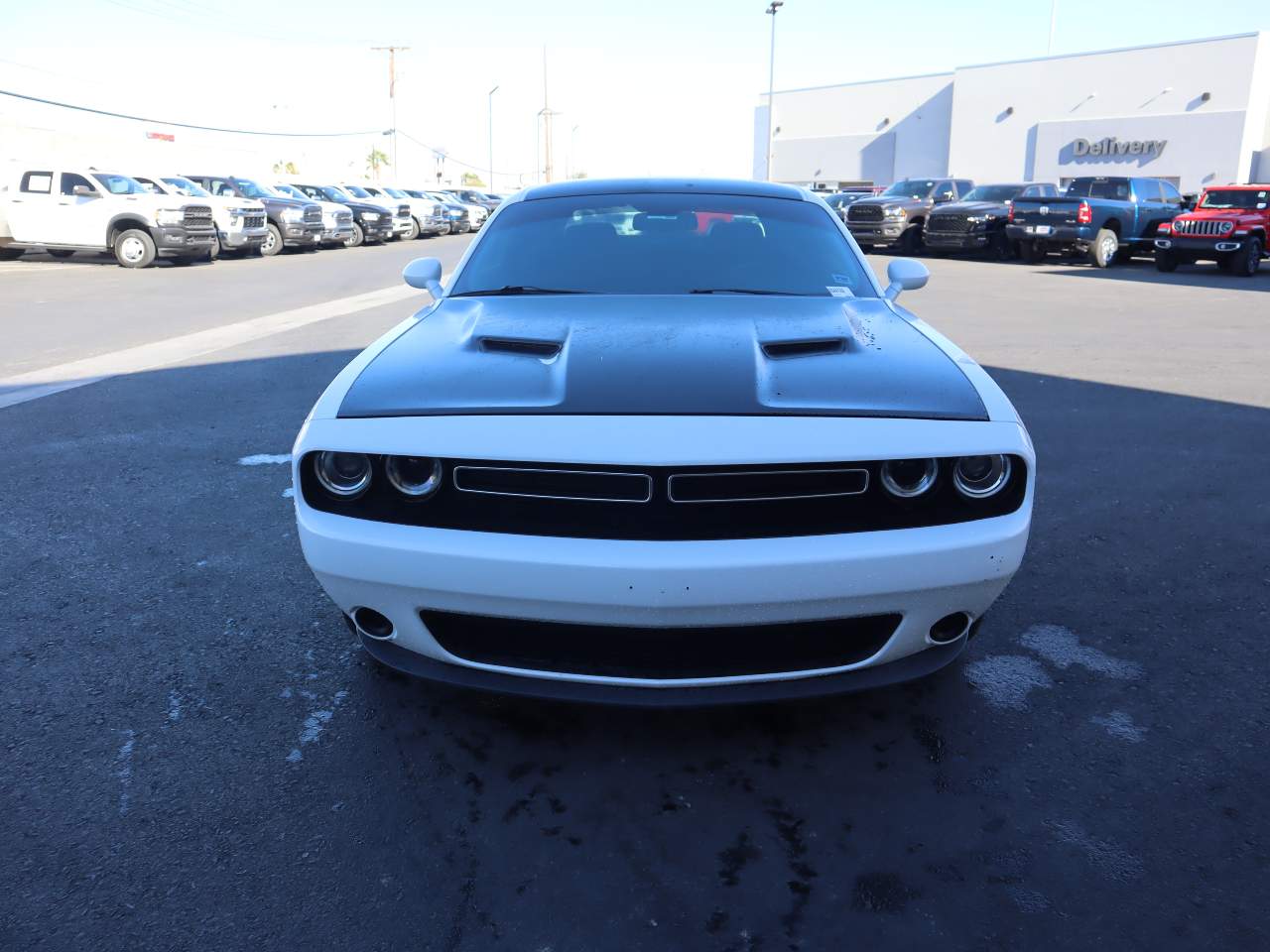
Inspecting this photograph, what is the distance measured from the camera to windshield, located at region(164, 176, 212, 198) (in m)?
21.5

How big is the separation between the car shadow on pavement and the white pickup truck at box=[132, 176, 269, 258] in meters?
19.0

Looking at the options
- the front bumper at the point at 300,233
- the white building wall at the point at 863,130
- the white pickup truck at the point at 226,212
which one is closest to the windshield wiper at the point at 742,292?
the white pickup truck at the point at 226,212

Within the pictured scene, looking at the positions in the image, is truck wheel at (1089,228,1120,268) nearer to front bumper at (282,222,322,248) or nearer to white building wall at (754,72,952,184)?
front bumper at (282,222,322,248)

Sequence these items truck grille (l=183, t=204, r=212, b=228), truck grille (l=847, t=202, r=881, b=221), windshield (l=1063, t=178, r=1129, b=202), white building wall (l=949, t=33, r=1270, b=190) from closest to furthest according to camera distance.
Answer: truck grille (l=183, t=204, r=212, b=228) → windshield (l=1063, t=178, r=1129, b=202) → truck grille (l=847, t=202, r=881, b=221) → white building wall (l=949, t=33, r=1270, b=190)

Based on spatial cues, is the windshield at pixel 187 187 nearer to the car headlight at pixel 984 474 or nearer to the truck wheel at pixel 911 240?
the truck wheel at pixel 911 240

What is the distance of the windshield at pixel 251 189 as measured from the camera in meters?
24.5

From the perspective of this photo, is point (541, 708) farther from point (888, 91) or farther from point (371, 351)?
point (888, 91)

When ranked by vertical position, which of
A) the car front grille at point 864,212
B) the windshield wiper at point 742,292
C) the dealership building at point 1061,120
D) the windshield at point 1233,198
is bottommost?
the windshield wiper at point 742,292

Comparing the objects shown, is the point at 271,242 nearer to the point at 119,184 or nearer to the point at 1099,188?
the point at 119,184

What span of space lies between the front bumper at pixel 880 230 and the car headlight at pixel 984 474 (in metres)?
21.6

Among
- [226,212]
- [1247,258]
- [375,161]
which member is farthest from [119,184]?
[375,161]

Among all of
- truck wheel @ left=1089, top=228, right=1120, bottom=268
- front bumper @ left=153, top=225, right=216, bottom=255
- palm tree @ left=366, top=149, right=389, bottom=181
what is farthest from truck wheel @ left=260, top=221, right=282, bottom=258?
palm tree @ left=366, top=149, right=389, bottom=181

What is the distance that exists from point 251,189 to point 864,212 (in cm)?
1484

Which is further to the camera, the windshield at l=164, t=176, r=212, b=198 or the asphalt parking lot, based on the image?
the windshield at l=164, t=176, r=212, b=198
